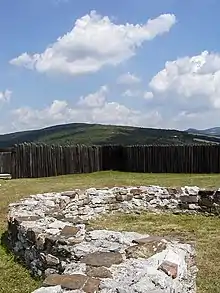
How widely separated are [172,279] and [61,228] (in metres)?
2.58

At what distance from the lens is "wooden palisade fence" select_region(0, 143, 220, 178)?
872 inches

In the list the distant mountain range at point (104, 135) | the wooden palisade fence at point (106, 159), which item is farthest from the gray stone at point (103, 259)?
the distant mountain range at point (104, 135)

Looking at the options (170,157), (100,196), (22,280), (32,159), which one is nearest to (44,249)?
(22,280)

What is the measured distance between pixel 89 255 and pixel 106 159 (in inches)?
802

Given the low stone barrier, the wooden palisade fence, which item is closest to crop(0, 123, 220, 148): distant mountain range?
the wooden palisade fence

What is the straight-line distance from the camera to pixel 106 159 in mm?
25172

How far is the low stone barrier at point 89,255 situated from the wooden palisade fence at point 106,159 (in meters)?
12.4

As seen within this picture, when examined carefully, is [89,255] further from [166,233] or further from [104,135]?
[104,135]

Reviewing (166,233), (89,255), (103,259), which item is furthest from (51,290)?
(166,233)

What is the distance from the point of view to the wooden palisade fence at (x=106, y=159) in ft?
72.7

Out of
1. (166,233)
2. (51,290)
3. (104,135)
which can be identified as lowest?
(166,233)

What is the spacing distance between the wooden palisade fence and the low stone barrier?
12427 mm

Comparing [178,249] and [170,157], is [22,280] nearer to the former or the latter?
[178,249]

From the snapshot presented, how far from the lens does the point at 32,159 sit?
2228cm
